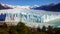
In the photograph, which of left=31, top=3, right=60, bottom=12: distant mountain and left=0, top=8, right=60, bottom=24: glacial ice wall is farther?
left=31, top=3, right=60, bottom=12: distant mountain

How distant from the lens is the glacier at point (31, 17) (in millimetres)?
6016

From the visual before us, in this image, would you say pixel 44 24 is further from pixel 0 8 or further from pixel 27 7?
pixel 0 8

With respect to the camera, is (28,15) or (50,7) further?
(50,7)

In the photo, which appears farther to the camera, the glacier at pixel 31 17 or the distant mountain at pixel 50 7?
the distant mountain at pixel 50 7

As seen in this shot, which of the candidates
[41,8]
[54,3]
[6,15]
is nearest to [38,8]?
[41,8]

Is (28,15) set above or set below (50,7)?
below

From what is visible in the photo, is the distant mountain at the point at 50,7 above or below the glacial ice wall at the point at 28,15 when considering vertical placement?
above

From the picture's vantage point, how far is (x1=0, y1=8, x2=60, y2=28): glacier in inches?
237

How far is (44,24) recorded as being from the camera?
19.8 ft

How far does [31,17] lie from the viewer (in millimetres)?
6109

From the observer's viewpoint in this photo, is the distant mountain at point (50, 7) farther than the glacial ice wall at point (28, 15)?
Yes

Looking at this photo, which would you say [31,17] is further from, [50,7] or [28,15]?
[50,7]

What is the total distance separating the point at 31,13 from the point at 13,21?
599 millimetres

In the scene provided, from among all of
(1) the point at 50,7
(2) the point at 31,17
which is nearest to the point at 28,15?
(2) the point at 31,17
